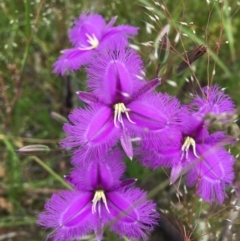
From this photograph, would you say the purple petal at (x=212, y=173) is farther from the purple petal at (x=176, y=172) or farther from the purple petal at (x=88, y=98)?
the purple petal at (x=88, y=98)

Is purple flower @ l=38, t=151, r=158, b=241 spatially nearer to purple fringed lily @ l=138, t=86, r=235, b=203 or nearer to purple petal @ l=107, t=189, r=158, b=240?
purple petal @ l=107, t=189, r=158, b=240

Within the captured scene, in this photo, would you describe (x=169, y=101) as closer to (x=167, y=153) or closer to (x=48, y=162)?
(x=167, y=153)

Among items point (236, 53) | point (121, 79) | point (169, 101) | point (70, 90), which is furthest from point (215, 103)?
point (236, 53)

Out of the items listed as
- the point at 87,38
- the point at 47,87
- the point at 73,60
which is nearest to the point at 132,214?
the point at 73,60

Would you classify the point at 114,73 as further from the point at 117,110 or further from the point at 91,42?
the point at 91,42

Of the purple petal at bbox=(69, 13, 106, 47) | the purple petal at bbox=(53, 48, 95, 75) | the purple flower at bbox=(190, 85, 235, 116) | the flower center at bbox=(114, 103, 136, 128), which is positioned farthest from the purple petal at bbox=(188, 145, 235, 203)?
the purple petal at bbox=(69, 13, 106, 47)

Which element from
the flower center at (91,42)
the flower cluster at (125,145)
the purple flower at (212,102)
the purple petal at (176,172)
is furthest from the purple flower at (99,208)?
the flower center at (91,42)
